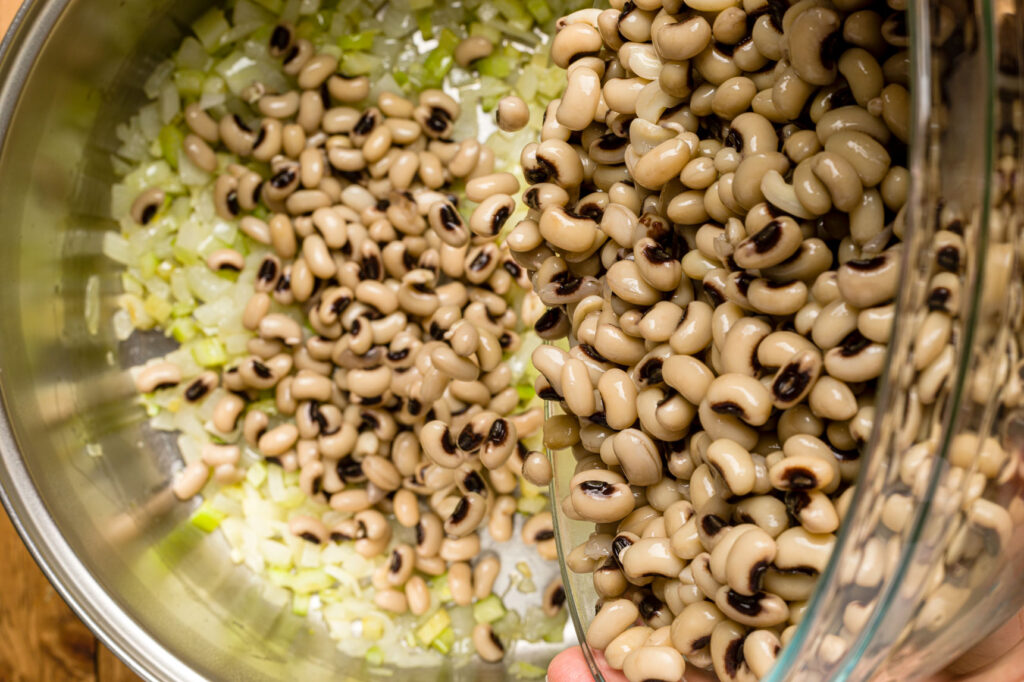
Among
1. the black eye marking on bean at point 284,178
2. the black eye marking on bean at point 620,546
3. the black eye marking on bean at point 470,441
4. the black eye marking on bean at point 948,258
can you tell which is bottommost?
the black eye marking on bean at point 470,441

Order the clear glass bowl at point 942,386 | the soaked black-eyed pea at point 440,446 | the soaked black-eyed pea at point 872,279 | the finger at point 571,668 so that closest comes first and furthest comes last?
the clear glass bowl at point 942,386 → the soaked black-eyed pea at point 872,279 → the finger at point 571,668 → the soaked black-eyed pea at point 440,446

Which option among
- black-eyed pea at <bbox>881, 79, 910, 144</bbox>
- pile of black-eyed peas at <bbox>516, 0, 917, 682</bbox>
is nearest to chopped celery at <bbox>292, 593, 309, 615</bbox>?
pile of black-eyed peas at <bbox>516, 0, 917, 682</bbox>

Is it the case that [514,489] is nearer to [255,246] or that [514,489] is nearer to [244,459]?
→ [244,459]

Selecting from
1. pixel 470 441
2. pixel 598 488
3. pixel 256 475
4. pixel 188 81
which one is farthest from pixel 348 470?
pixel 188 81

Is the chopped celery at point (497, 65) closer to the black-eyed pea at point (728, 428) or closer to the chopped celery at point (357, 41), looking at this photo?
the chopped celery at point (357, 41)

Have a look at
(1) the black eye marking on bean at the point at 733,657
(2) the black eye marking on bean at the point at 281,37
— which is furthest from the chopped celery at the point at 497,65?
(1) the black eye marking on bean at the point at 733,657

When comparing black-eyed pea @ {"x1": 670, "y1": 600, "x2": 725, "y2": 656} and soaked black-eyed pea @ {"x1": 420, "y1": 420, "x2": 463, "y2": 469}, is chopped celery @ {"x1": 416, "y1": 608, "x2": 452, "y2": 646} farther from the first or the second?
black-eyed pea @ {"x1": 670, "y1": 600, "x2": 725, "y2": 656}
